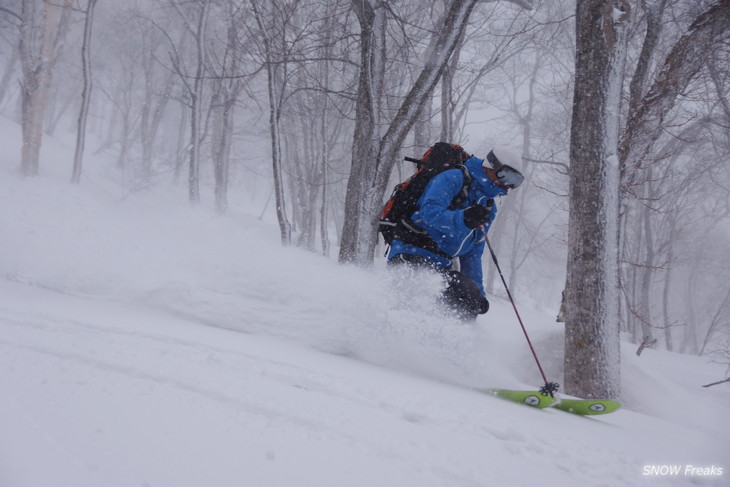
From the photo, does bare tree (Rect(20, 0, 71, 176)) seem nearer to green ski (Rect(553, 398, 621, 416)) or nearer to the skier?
the skier

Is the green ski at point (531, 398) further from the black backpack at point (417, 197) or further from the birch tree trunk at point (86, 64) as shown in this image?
the birch tree trunk at point (86, 64)

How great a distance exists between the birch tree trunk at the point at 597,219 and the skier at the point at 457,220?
104cm

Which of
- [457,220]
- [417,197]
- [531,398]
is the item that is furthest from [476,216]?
[531,398]

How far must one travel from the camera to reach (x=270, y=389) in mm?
2102

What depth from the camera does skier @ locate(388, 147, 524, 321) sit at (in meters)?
3.23

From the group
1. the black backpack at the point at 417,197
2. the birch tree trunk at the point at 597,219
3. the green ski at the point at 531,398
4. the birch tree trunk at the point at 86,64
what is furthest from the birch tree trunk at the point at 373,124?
the birch tree trunk at the point at 86,64

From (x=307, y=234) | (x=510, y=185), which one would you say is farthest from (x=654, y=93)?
(x=307, y=234)

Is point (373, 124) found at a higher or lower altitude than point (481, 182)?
Answer: higher

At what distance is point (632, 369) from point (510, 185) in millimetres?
3125

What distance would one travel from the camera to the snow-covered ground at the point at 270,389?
4.85ft

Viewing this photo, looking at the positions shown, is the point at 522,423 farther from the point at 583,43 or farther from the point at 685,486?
the point at 583,43

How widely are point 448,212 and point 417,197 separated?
A: 0.42 m

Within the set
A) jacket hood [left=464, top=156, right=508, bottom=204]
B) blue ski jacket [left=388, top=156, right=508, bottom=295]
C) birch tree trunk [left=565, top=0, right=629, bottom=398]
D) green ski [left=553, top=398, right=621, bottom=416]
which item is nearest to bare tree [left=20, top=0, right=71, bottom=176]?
blue ski jacket [left=388, top=156, right=508, bottom=295]

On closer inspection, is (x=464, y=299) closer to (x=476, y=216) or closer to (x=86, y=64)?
(x=476, y=216)
